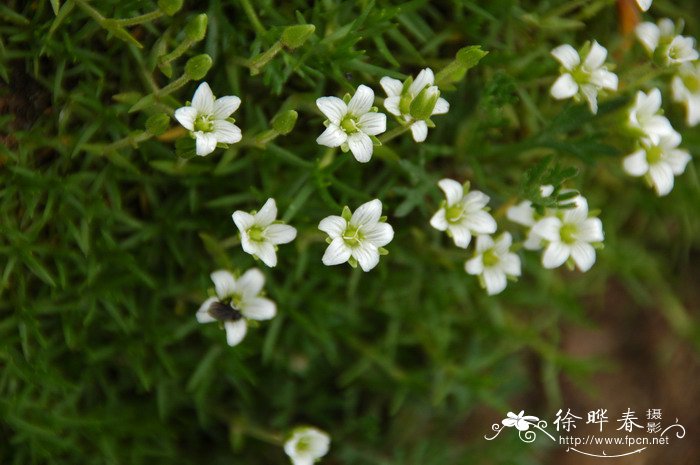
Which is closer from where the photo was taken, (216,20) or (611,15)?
(216,20)

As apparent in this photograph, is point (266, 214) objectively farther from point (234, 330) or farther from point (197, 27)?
point (197, 27)

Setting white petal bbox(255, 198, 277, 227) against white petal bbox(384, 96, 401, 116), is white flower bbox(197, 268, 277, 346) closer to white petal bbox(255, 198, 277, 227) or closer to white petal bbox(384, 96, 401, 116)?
white petal bbox(255, 198, 277, 227)

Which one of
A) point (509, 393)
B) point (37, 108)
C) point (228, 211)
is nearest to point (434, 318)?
point (509, 393)

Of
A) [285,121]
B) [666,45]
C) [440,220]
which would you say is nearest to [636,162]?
[666,45]

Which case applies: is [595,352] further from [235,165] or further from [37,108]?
[37,108]

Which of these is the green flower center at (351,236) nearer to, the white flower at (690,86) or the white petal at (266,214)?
the white petal at (266,214)

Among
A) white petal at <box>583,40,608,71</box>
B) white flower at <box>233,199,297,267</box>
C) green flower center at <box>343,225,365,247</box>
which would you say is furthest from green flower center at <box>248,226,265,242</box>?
white petal at <box>583,40,608,71</box>

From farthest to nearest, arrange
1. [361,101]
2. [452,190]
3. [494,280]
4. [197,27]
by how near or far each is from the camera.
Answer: [494,280] → [452,190] → [361,101] → [197,27]
